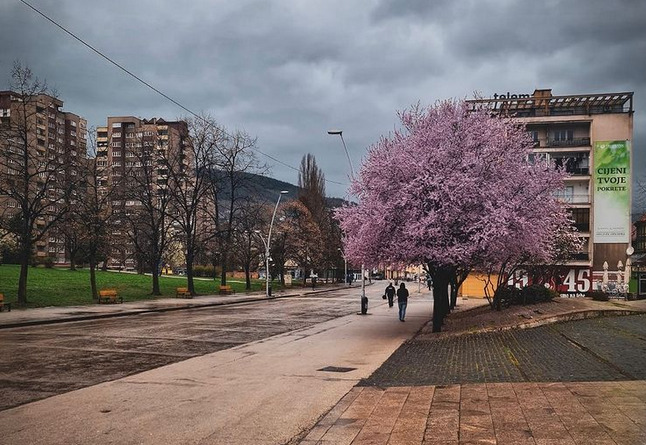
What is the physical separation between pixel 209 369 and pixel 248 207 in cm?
4315

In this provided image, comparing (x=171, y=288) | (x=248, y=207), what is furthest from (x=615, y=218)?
(x=171, y=288)

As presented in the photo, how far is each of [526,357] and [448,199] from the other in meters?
7.39

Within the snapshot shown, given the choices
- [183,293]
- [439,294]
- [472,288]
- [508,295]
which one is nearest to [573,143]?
[472,288]

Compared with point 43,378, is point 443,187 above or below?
above

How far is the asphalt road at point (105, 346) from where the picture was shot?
446 inches

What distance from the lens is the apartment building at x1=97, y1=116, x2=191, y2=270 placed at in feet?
141

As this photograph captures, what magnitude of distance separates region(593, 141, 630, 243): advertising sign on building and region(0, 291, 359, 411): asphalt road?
44.2 meters

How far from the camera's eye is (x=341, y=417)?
821 centimetres

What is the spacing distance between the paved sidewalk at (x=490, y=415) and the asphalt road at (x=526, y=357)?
2.78 feet

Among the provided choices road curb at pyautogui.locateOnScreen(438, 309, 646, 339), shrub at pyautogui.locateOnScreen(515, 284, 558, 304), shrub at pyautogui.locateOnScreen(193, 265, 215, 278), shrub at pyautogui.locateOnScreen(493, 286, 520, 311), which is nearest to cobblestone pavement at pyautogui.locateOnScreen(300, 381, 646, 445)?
road curb at pyautogui.locateOnScreen(438, 309, 646, 339)

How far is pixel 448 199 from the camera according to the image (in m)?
19.5

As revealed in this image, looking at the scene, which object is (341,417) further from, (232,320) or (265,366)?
(232,320)

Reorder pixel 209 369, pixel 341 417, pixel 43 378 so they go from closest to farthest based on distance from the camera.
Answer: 1. pixel 341 417
2. pixel 43 378
3. pixel 209 369

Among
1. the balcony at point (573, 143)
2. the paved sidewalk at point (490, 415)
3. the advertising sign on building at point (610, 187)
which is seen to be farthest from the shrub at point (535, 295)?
the balcony at point (573, 143)
